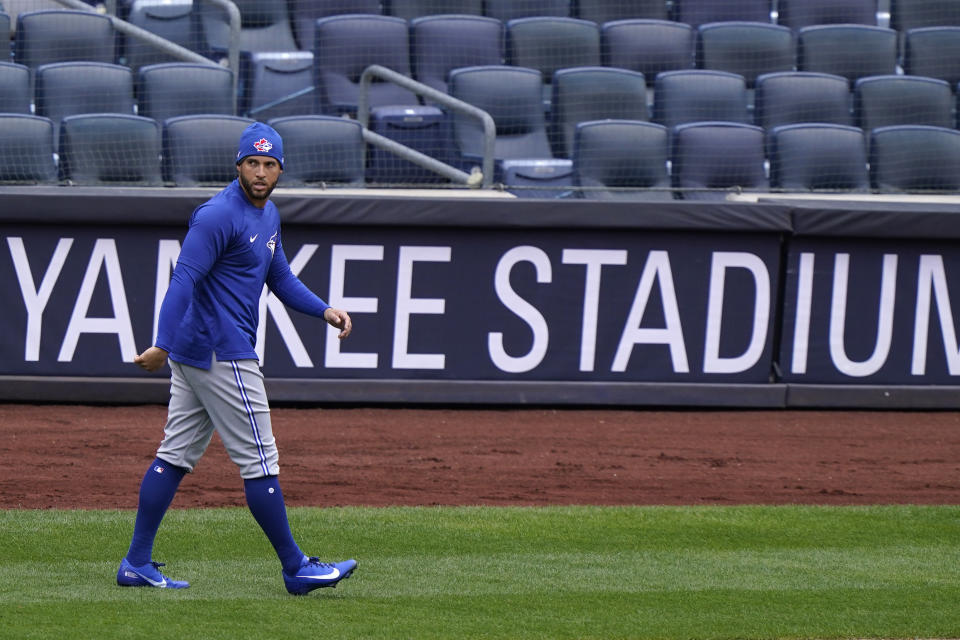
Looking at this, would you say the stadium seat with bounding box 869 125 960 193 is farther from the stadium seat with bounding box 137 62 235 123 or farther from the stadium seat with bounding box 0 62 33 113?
the stadium seat with bounding box 0 62 33 113

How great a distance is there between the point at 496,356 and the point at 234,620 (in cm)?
512

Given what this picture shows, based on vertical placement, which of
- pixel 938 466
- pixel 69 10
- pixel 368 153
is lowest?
pixel 938 466

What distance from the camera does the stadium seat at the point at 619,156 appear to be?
1073 centimetres

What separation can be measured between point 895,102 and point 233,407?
8.85 m

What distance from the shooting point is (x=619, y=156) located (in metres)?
10.8

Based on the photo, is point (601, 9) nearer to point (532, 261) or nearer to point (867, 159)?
point (867, 159)

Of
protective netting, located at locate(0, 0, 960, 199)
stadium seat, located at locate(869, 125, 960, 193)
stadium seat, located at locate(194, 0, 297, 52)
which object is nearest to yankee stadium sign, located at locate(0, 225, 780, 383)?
protective netting, located at locate(0, 0, 960, 199)

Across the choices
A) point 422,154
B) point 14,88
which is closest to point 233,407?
point 422,154

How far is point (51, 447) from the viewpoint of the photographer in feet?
26.6

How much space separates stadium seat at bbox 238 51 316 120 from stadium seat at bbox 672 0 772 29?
3.79m

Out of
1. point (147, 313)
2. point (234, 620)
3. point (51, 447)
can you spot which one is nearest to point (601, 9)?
point (147, 313)

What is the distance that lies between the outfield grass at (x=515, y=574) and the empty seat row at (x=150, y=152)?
13.2ft

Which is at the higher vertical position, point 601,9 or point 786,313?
point 601,9

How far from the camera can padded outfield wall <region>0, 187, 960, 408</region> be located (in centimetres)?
917
